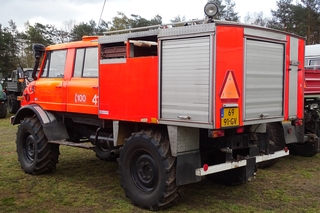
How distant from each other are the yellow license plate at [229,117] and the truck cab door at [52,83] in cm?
323

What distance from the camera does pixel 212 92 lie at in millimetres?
4430

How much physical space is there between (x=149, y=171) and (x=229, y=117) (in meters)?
1.37

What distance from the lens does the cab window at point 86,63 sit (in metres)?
6.22

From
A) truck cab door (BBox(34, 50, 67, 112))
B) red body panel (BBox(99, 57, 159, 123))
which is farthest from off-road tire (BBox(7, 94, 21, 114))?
red body panel (BBox(99, 57, 159, 123))

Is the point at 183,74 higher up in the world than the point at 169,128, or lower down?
higher up

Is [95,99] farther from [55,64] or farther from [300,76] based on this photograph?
[300,76]

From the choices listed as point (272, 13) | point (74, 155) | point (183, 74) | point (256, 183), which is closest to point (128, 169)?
point (183, 74)

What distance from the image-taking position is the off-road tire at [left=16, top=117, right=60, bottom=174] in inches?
272

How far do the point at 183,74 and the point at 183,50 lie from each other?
11.6 inches

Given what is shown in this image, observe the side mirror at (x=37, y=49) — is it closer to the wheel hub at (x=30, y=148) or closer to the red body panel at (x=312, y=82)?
the wheel hub at (x=30, y=148)

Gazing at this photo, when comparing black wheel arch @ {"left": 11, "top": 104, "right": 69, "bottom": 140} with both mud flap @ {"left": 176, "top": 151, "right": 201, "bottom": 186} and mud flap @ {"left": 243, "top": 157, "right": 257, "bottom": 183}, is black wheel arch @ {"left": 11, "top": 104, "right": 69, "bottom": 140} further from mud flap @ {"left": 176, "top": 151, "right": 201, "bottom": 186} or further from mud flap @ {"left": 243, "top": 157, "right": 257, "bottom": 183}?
mud flap @ {"left": 243, "top": 157, "right": 257, "bottom": 183}

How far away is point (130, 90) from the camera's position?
5.35 metres

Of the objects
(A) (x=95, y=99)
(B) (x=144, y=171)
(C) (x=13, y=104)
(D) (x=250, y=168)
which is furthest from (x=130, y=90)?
(C) (x=13, y=104)

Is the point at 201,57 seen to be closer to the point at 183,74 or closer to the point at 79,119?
the point at 183,74
